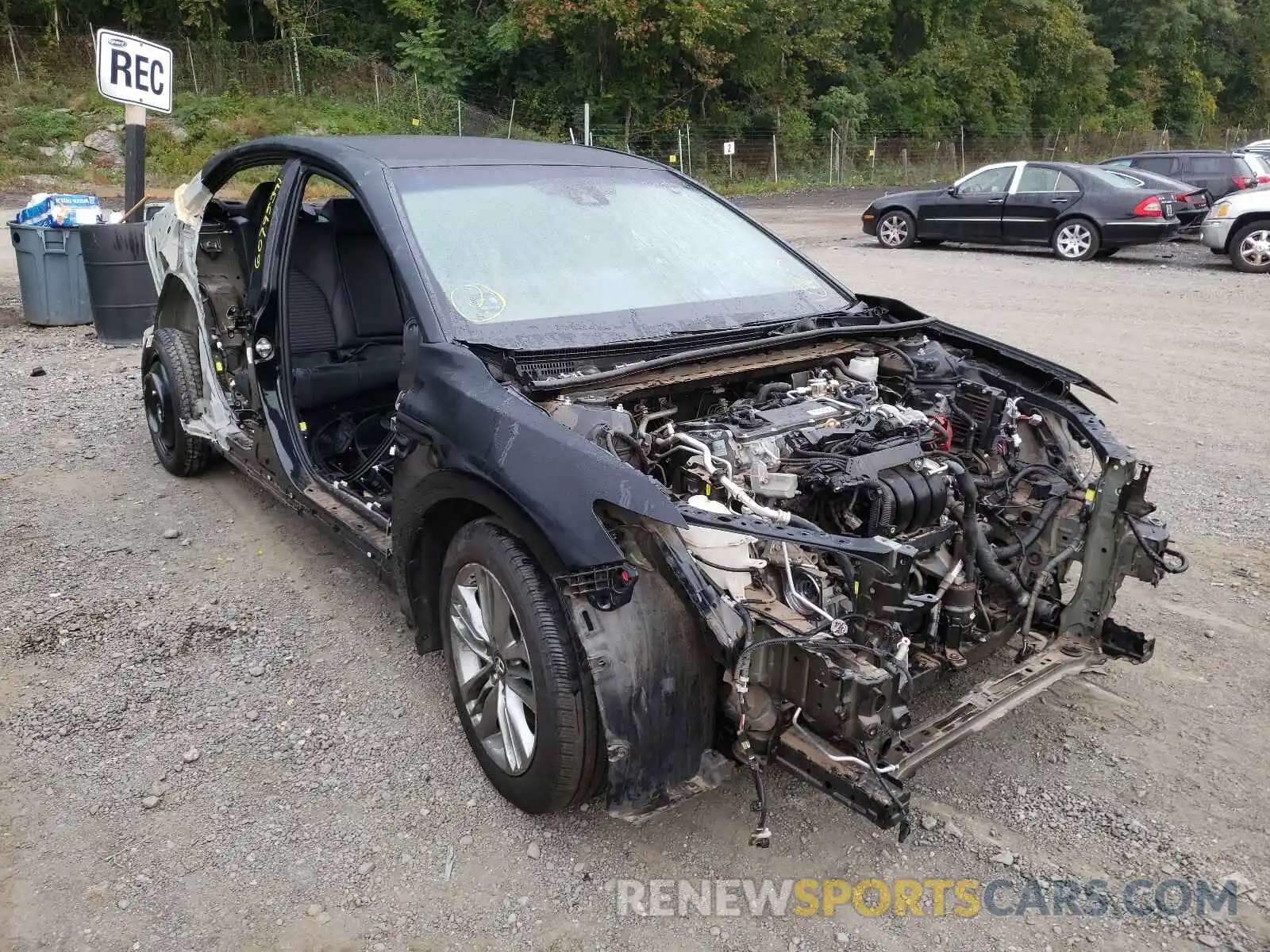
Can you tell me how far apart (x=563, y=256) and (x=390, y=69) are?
28.7 metres

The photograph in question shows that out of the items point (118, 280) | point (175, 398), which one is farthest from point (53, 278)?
point (175, 398)

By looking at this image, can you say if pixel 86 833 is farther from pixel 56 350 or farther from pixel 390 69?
pixel 390 69

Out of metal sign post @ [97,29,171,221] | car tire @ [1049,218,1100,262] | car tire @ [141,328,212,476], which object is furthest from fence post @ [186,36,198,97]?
car tire @ [141,328,212,476]

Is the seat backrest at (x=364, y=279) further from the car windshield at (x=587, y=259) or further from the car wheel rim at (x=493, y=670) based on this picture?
the car wheel rim at (x=493, y=670)

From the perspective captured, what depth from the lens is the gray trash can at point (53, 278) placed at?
→ 28.2 feet

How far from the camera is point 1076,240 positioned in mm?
13867

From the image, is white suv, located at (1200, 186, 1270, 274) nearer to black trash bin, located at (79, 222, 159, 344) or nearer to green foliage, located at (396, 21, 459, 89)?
black trash bin, located at (79, 222, 159, 344)

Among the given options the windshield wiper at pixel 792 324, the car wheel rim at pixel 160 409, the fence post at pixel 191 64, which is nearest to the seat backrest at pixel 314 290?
the car wheel rim at pixel 160 409

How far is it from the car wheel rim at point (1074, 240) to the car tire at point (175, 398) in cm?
1266

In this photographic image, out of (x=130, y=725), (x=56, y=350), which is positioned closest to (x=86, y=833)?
(x=130, y=725)

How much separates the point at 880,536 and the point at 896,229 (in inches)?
552

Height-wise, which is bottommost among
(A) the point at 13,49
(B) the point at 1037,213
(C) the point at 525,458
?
(C) the point at 525,458

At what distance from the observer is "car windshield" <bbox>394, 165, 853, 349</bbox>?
126 inches

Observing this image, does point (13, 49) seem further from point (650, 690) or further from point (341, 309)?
point (650, 690)
